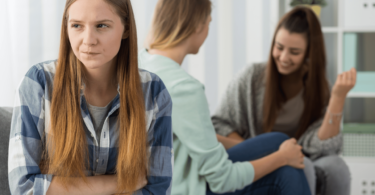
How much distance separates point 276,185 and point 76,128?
2.49 ft

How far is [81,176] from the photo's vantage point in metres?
0.78

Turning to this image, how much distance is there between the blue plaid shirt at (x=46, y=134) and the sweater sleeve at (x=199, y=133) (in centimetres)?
15

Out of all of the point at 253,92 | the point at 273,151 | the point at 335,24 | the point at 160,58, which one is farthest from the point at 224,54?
the point at 160,58

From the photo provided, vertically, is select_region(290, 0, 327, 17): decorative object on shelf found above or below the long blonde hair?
above

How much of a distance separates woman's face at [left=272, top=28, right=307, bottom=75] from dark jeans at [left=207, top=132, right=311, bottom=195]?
491mm

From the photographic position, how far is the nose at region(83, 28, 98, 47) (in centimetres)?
74

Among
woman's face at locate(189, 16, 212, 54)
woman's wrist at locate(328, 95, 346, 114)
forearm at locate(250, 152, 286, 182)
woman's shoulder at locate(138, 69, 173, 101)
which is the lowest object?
forearm at locate(250, 152, 286, 182)

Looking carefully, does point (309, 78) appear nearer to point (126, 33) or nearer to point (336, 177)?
point (336, 177)

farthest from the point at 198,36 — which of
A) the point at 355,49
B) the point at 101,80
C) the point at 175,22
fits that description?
the point at 355,49

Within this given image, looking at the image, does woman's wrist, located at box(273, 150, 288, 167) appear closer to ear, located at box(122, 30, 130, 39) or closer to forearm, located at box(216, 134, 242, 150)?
forearm, located at box(216, 134, 242, 150)

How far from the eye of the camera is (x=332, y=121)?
1.55 metres

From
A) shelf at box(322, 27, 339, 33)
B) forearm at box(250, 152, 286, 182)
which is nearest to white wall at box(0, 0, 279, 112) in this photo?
shelf at box(322, 27, 339, 33)

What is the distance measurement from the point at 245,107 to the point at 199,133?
73 centimetres

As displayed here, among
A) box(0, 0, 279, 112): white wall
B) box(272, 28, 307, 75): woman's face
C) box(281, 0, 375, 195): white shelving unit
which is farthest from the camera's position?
box(0, 0, 279, 112): white wall
